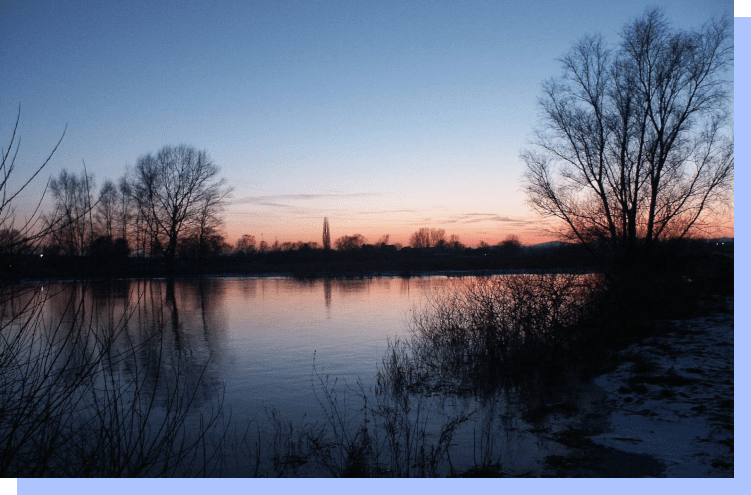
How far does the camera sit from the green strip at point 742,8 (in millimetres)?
3885

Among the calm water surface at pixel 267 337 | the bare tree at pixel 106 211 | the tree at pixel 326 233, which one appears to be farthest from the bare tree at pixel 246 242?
the bare tree at pixel 106 211

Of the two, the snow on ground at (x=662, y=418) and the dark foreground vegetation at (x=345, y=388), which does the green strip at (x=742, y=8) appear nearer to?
the snow on ground at (x=662, y=418)

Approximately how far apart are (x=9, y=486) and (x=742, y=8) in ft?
→ 20.6

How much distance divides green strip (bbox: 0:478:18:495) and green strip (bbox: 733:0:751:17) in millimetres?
6174

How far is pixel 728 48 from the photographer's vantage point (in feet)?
32.0

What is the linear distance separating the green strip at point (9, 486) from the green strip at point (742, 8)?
20.3ft

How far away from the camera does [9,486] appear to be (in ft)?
10.7

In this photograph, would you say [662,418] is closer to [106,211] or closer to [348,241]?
[106,211]

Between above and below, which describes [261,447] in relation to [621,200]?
below

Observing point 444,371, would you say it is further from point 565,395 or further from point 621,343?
point 621,343

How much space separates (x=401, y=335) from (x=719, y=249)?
6.58m

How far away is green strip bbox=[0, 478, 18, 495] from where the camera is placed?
126 inches

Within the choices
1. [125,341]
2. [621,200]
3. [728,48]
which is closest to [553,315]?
[621,200]

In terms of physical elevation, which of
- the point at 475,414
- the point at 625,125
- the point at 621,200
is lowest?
the point at 475,414
